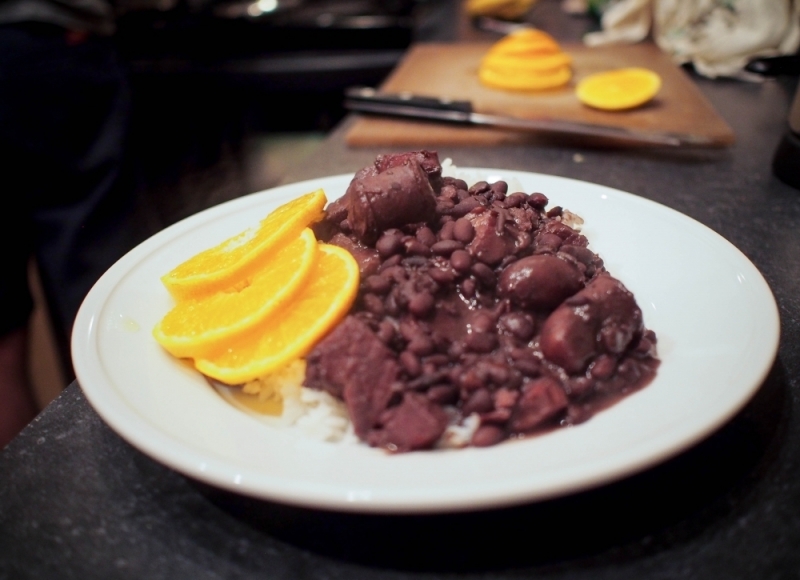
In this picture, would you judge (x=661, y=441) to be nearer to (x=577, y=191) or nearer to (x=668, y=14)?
(x=577, y=191)

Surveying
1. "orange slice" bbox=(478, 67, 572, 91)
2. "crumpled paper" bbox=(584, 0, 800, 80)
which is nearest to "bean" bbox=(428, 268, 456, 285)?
"orange slice" bbox=(478, 67, 572, 91)

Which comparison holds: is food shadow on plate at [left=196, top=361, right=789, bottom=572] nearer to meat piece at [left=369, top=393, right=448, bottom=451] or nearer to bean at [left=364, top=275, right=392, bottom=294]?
meat piece at [left=369, top=393, right=448, bottom=451]

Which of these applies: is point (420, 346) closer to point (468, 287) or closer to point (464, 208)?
point (468, 287)

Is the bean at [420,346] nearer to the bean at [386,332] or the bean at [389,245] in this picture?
the bean at [386,332]

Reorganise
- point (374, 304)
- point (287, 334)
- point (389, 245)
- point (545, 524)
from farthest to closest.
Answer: point (389, 245) → point (374, 304) → point (287, 334) → point (545, 524)

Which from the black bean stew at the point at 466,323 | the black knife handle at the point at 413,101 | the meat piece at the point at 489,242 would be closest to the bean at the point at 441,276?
the black bean stew at the point at 466,323

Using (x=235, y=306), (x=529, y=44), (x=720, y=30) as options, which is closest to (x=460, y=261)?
(x=235, y=306)
